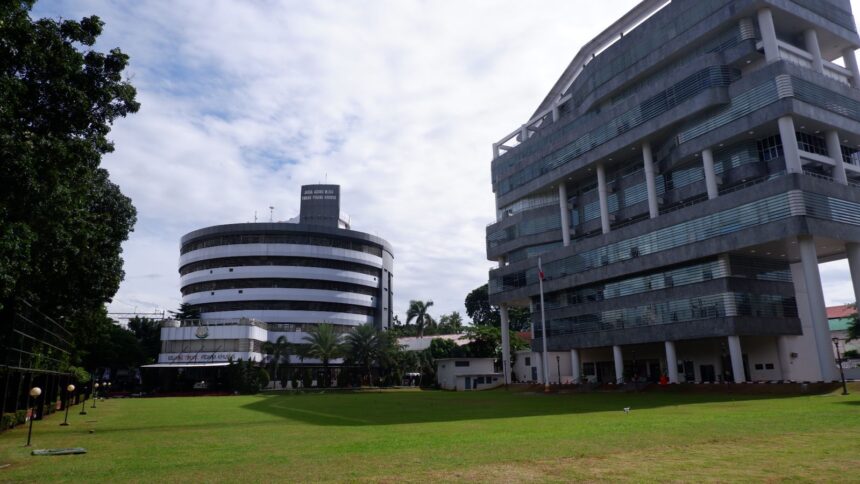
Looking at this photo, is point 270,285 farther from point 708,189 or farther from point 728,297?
point 728,297

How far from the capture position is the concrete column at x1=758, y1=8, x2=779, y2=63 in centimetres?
4960

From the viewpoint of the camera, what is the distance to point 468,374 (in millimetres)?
85000

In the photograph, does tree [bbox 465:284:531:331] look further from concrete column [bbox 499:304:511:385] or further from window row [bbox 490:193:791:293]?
window row [bbox 490:193:791:293]

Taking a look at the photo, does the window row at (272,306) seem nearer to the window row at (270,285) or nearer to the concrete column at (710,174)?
the window row at (270,285)

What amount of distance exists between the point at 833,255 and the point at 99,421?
205 feet

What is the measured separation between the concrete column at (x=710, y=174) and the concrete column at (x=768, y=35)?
363 inches

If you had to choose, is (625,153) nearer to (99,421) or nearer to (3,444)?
(99,421)

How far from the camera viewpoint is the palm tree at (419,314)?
127 m

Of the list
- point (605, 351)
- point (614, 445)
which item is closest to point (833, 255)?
point (605, 351)

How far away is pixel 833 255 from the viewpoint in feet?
179

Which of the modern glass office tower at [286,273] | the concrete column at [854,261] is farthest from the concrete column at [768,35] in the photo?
the modern glass office tower at [286,273]

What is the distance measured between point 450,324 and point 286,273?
4083 cm

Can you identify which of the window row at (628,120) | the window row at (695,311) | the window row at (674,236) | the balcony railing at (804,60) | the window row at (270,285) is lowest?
the window row at (695,311)

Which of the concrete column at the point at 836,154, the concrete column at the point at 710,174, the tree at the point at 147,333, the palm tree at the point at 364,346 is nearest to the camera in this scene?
the concrete column at the point at 836,154
